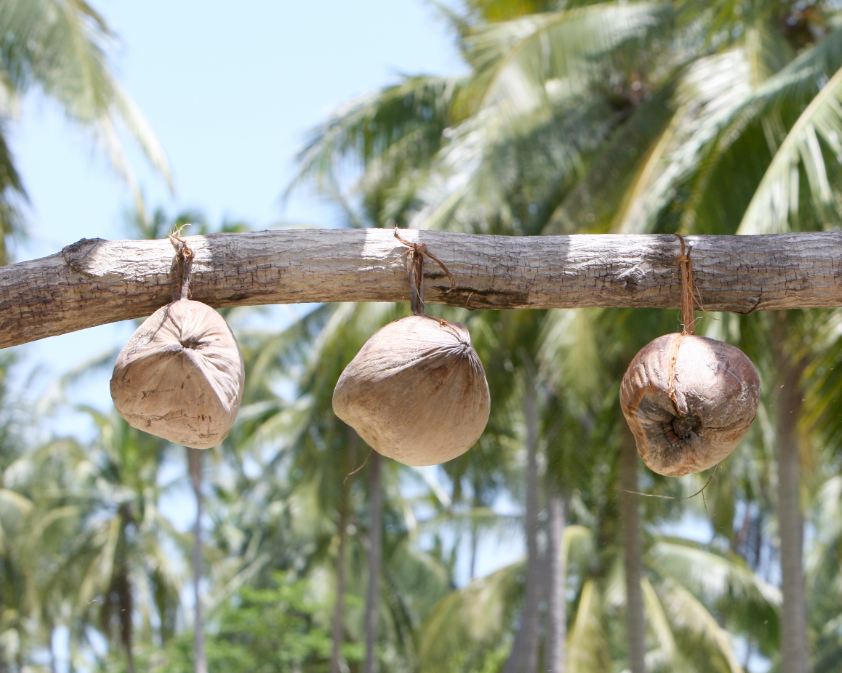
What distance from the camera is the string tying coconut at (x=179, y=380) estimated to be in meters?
2.68

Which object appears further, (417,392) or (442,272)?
(442,272)

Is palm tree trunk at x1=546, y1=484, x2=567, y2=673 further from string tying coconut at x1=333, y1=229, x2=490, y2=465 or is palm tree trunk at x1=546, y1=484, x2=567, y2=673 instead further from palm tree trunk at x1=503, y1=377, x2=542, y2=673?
string tying coconut at x1=333, y1=229, x2=490, y2=465

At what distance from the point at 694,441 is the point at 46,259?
5.26ft

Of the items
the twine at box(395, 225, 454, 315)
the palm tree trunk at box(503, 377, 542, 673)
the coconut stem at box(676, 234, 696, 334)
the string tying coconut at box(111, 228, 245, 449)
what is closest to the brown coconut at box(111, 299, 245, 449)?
the string tying coconut at box(111, 228, 245, 449)

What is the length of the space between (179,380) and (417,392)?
52cm

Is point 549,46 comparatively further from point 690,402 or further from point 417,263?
point 690,402

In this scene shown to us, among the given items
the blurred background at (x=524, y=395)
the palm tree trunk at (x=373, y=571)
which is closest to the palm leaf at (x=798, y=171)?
the blurred background at (x=524, y=395)

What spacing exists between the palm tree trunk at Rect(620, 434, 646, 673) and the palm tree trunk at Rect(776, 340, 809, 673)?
174cm

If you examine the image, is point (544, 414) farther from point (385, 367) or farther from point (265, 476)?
point (265, 476)

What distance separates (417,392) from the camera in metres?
2.70

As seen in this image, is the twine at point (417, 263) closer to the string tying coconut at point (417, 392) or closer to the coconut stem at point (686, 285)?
the string tying coconut at point (417, 392)

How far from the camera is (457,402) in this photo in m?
2.72

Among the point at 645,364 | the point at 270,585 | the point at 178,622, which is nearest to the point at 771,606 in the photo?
the point at 270,585

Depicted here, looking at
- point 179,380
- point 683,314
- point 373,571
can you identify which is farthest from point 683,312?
point 373,571
